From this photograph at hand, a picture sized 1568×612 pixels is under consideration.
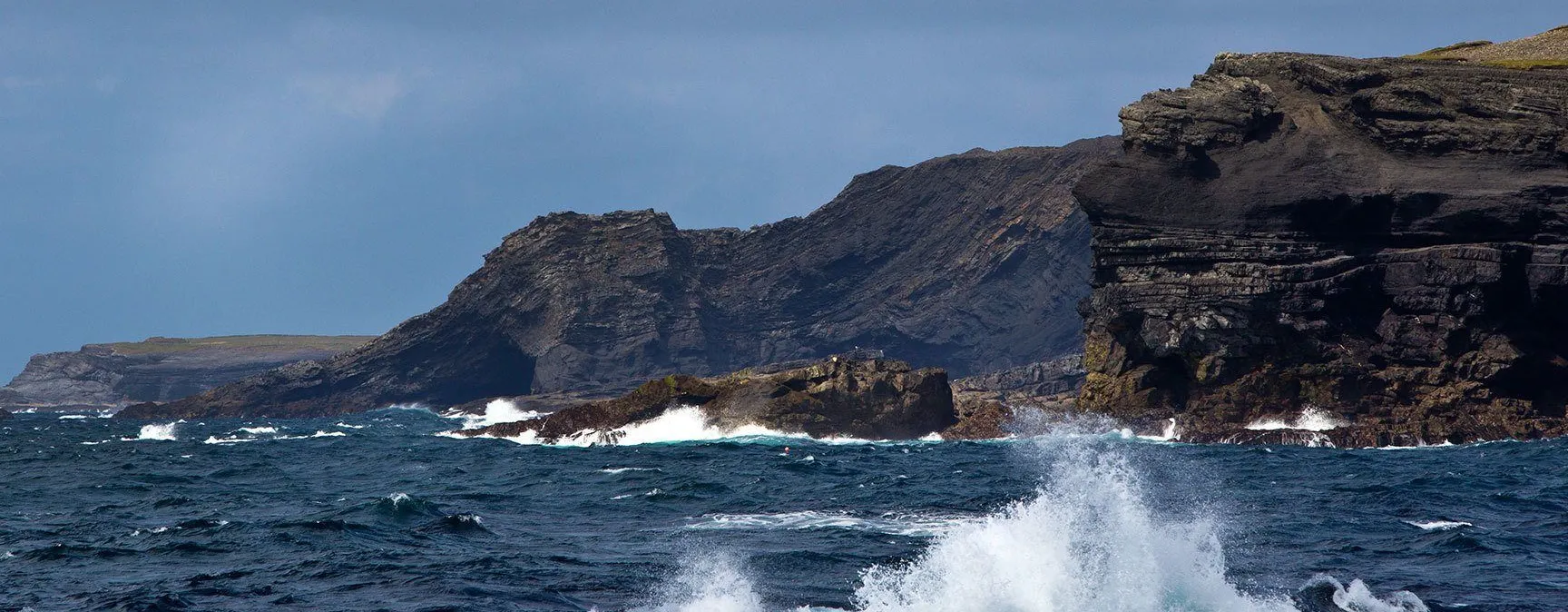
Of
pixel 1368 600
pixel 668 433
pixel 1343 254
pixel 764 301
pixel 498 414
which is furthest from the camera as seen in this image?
pixel 764 301

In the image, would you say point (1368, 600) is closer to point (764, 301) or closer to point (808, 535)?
point (808, 535)

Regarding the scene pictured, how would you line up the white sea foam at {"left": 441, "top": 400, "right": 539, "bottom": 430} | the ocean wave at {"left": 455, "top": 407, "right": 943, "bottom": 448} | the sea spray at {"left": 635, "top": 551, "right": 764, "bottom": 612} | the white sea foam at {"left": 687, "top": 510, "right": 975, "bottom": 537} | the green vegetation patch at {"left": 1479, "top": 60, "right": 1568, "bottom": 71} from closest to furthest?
the sea spray at {"left": 635, "top": 551, "right": 764, "bottom": 612}, the white sea foam at {"left": 687, "top": 510, "right": 975, "bottom": 537}, the ocean wave at {"left": 455, "top": 407, "right": 943, "bottom": 448}, the green vegetation patch at {"left": 1479, "top": 60, "right": 1568, "bottom": 71}, the white sea foam at {"left": 441, "top": 400, "right": 539, "bottom": 430}

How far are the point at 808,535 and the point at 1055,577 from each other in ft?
A: 33.3

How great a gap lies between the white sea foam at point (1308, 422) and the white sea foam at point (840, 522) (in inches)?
1735

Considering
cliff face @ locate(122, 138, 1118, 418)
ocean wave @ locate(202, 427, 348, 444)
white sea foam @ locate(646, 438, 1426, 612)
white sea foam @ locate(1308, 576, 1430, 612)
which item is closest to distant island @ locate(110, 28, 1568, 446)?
ocean wave @ locate(202, 427, 348, 444)

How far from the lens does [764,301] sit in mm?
184500

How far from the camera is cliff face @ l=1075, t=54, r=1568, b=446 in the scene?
70.1 meters

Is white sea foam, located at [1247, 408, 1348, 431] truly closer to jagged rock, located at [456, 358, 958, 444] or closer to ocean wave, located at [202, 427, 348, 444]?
jagged rock, located at [456, 358, 958, 444]

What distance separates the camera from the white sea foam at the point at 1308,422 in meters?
72.8

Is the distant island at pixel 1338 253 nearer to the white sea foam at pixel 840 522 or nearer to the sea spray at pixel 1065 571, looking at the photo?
the white sea foam at pixel 840 522

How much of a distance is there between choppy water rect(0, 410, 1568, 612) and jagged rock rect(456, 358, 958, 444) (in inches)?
932

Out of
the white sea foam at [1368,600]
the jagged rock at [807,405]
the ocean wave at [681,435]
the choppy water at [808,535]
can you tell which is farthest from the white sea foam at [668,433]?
the white sea foam at [1368,600]

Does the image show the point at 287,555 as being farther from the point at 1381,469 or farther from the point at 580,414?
the point at 580,414

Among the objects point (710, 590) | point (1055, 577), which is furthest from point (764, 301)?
point (1055, 577)
